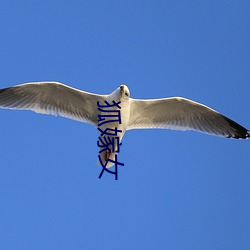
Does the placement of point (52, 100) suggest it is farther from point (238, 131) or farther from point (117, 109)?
point (238, 131)

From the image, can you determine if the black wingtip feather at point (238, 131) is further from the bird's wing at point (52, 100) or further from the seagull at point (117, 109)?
the bird's wing at point (52, 100)

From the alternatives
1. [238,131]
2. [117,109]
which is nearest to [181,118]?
[238,131]

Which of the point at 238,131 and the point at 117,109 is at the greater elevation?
the point at 238,131

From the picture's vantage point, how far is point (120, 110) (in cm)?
652

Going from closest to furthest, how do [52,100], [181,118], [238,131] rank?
[52,100] < [181,118] < [238,131]

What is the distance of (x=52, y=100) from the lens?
6957 millimetres

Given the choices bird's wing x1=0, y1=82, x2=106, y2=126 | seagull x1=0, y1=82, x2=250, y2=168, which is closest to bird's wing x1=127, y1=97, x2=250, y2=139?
seagull x1=0, y1=82, x2=250, y2=168

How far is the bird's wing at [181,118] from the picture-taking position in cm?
701

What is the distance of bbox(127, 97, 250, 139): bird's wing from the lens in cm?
701

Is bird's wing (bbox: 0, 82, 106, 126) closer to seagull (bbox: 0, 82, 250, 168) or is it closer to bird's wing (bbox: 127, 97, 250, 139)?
seagull (bbox: 0, 82, 250, 168)

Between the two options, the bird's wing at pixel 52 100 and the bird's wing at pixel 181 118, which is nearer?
the bird's wing at pixel 52 100

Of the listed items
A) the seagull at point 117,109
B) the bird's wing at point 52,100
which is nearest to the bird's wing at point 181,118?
the seagull at point 117,109

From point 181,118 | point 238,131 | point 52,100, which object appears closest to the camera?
point 52,100

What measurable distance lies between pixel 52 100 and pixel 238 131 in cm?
247
